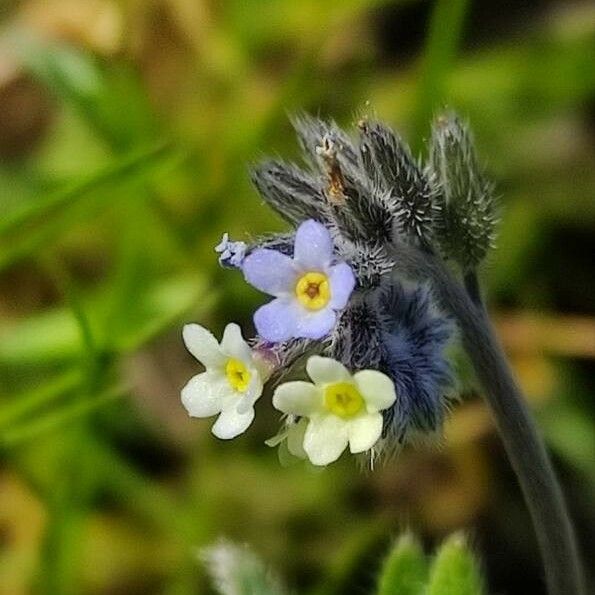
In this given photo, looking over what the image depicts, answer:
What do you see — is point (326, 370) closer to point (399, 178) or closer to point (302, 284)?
point (302, 284)

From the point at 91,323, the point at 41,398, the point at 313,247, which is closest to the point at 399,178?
the point at 313,247

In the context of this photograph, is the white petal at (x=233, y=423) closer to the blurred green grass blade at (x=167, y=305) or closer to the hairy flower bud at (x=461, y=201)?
the hairy flower bud at (x=461, y=201)

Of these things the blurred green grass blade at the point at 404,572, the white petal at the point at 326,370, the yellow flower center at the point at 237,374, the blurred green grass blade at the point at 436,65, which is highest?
the blurred green grass blade at the point at 436,65

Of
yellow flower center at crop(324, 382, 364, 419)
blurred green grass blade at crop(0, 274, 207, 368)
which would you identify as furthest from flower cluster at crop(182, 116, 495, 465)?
blurred green grass blade at crop(0, 274, 207, 368)

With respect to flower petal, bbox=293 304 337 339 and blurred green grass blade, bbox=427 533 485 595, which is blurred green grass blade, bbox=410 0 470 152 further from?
flower petal, bbox=293 304 337 339

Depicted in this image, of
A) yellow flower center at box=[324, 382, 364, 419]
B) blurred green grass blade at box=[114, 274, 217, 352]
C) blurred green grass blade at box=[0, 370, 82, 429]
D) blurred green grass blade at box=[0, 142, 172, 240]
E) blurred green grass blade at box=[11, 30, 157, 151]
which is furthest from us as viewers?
blurred green grass blade at box=[11, 30, 157, 151]

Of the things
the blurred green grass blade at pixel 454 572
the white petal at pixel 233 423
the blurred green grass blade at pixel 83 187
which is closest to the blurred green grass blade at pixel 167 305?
the blurred green grass blade at pixel 83 187

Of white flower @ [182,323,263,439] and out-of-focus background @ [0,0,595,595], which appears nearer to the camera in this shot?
white flower @ [182,323,263,439]

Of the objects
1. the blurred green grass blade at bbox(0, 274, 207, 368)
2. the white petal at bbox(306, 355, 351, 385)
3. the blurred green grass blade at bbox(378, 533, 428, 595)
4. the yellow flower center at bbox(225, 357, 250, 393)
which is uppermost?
the blurred green grass blade at bbox(0, 274, 207, 368)
